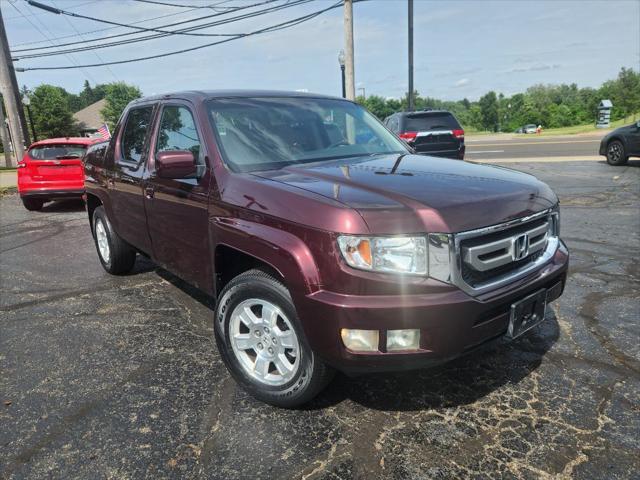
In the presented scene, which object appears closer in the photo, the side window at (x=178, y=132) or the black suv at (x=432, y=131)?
the side window at (x=178, y=132)

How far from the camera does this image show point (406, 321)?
2.23 metres

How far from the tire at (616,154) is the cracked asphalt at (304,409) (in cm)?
1160

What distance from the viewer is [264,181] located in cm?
276

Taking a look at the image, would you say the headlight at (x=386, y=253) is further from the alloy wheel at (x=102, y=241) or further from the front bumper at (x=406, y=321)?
the alloy wheel at (x=102, y=241)

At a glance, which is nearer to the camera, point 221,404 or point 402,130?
point 221,404

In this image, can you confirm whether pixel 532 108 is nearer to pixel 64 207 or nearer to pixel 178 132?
pixel 64 207

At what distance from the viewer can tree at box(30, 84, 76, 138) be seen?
51031 mm

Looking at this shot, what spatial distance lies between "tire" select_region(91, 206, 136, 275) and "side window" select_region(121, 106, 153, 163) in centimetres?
95

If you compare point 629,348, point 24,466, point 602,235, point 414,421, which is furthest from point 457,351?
point 602,235

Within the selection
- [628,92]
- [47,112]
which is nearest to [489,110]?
[628,92]

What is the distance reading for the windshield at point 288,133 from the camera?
3201 millimetres

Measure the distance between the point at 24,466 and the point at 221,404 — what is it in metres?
1.00

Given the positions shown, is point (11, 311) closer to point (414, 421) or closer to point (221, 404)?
point (221, 404)

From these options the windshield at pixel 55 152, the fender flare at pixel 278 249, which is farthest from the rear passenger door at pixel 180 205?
the windshield at pixel 55 152
